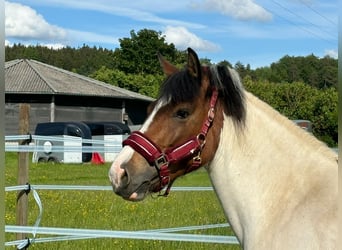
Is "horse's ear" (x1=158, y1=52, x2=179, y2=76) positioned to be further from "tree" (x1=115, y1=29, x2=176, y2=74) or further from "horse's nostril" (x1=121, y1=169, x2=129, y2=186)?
"tree" (x1=115, y1=29, x2=176, y2=74)

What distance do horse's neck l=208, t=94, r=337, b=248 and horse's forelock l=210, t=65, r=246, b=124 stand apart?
5 cm

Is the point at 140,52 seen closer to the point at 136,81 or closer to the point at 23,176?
the point at 136,81

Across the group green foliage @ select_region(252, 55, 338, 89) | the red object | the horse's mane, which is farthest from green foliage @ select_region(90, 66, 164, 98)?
the horse's mane

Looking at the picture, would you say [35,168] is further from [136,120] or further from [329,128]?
[136,120]

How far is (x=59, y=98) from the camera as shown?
1296 inches

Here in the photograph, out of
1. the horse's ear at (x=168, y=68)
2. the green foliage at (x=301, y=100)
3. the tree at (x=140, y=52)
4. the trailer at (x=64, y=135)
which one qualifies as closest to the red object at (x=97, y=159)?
the trailer at (x=64, y=135)

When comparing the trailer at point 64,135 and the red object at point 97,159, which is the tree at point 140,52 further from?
the red object at point 97,159

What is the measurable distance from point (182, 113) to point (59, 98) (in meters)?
31.0

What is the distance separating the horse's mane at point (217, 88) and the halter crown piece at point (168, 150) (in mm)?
58

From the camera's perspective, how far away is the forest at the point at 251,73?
2977 centimetres

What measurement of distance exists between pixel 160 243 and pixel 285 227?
370cm

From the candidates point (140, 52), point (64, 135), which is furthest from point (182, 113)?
point (140, 52)

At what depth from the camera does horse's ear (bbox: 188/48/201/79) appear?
9.19 feet

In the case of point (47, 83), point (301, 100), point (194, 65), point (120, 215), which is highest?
point (194, 65)
